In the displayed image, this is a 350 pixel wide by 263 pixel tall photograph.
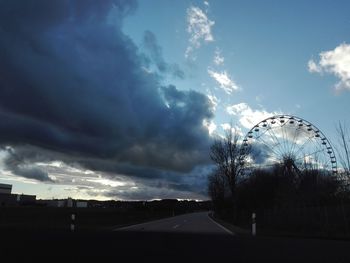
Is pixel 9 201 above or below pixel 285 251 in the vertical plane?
above

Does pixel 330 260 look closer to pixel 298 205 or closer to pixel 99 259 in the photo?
pixel 99 259

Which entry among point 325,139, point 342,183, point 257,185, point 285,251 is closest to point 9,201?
point 257,185

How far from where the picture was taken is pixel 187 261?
995 centimetres

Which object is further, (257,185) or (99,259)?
(257,185)

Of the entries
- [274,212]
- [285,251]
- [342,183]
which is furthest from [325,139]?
[285,251]

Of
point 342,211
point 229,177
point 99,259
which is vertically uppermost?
point 229,177

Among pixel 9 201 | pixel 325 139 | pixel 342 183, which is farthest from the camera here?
pixel 9 201

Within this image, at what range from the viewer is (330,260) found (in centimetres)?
1035

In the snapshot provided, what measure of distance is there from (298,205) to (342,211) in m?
9.20

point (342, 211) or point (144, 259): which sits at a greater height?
point (342, 211)

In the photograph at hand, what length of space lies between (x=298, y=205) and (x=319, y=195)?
1.81 m

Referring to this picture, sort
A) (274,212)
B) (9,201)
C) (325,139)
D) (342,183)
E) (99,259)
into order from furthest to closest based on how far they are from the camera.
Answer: (9,201)
(325,139)
(274,212)
(342,183)
(99,259)

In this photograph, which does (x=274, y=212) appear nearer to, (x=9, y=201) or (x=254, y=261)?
(x=254, y=261)

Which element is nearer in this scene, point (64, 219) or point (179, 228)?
point (179, 228)
